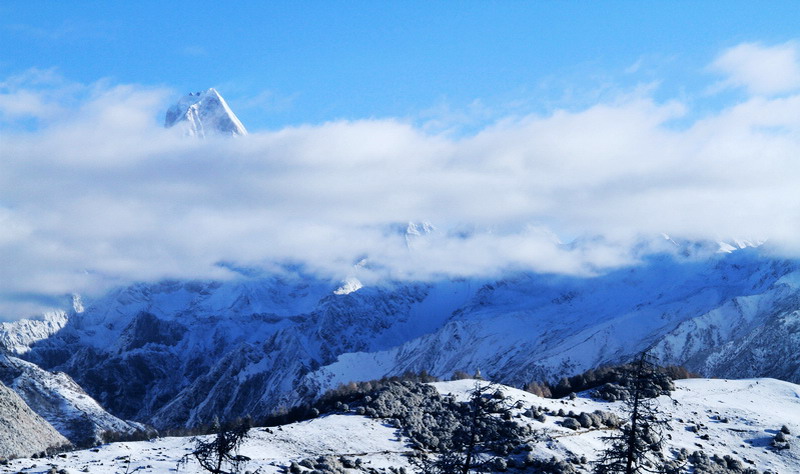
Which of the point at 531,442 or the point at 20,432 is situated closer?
the point at 531,442

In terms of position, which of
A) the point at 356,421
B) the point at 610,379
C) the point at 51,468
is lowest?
the point at 51,468

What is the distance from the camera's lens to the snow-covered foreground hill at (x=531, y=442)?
88375 millimetres

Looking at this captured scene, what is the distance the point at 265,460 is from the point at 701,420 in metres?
62.9

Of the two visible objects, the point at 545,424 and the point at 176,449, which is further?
the point at 545,424

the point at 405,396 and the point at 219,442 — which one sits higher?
the point at 405,396

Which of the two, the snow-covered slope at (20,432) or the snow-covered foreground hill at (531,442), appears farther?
the snow-covered slope at (20,432)

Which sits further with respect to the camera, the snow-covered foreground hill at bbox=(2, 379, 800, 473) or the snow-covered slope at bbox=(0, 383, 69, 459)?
the snow-covered slope at bbox=(0, 383, 69, 459)

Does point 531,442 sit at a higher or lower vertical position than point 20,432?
lower

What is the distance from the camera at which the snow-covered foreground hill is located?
88.4 m

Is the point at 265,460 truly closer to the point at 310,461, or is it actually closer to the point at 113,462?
the point at 310,461

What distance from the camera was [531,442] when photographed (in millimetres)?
102625

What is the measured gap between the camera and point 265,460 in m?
92.2

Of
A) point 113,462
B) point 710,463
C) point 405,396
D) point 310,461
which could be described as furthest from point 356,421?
point 710,463

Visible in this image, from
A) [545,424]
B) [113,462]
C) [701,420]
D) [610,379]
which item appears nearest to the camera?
[113,462]
